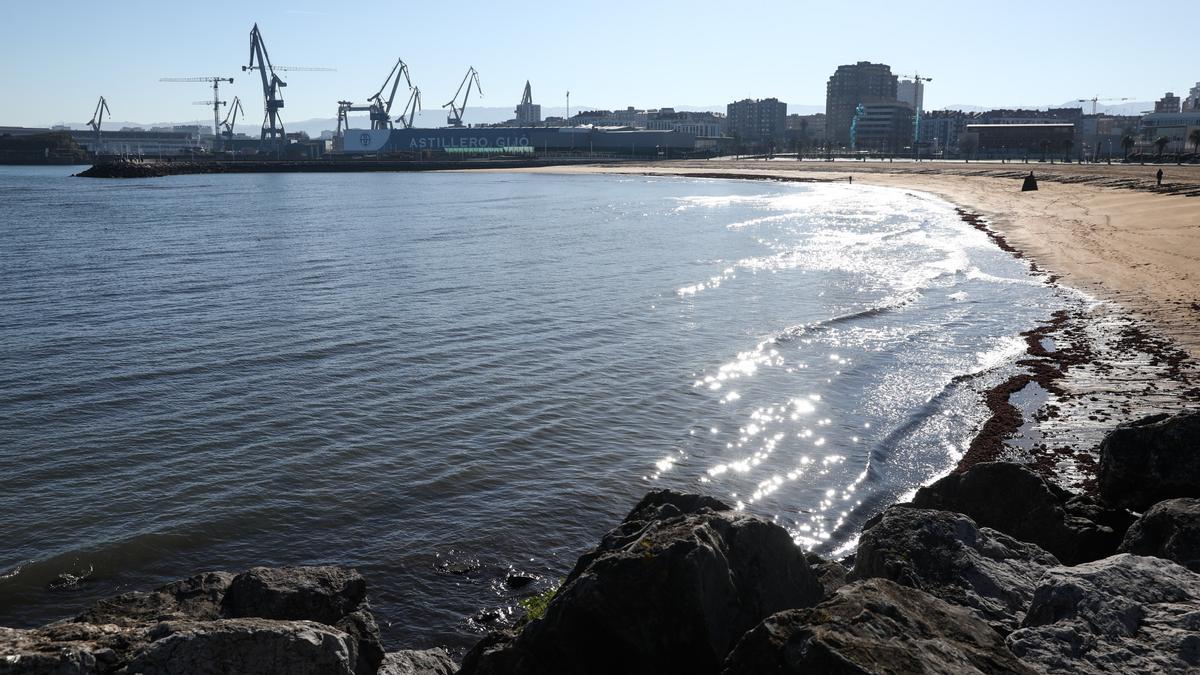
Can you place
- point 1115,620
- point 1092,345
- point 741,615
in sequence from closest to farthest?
point 1115,620 < point 741,615 < point 1092,345

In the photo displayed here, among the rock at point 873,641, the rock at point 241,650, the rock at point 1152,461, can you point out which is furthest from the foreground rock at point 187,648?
the rock at point 1152,461

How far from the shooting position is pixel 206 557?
979cm

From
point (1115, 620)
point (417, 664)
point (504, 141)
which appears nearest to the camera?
point (1115, 620)

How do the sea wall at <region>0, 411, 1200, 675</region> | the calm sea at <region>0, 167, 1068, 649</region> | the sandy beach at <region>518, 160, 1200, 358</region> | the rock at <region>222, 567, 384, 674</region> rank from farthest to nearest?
the sandy beach at <region>518, 160, 1200, 358</region> → the calm sea at <region>0, 167, 1068, 649</region> → the rock at <region>222, 567, 384, 674</region> → the sea wall at <region>0, 411, 1200, 675</region>

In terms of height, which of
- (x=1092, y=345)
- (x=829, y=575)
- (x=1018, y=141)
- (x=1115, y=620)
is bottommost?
(x=1092, y=345)

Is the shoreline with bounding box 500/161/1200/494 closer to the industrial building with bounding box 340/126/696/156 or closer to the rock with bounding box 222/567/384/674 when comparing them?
the rock with bounding box 222/567/384/674

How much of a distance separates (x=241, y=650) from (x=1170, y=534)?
6.34 meters

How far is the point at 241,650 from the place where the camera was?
480 cm

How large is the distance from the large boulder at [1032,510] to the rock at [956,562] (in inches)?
43.2

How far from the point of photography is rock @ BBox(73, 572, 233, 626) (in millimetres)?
6246

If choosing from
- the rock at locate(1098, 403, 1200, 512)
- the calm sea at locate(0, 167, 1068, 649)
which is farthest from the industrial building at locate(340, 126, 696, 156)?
the rock at locate(1098, 403, 1200, 512)

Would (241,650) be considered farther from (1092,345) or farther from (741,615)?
(1092,345)

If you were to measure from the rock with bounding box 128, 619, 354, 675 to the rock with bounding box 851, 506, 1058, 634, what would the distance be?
3653 mm

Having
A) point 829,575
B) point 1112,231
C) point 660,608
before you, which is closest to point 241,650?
point 660,608
